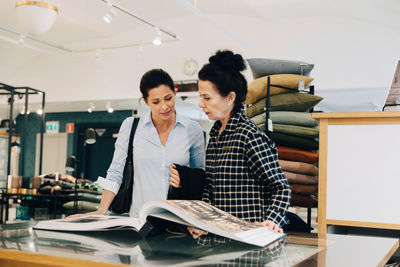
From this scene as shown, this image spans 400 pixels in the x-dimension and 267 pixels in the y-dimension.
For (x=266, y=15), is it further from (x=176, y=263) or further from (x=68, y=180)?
(x=176, y=263)

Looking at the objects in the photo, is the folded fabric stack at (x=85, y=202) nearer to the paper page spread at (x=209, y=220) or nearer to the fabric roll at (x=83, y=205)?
the fabric roll at (x=83, y=205)

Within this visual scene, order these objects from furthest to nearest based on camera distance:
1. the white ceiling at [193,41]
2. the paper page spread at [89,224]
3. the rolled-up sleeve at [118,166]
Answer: the white ceiling at [193,41]
the rolled-up sleeve at [118,166]
the paper page spread at [89,224]

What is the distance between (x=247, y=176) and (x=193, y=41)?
7.08 meters

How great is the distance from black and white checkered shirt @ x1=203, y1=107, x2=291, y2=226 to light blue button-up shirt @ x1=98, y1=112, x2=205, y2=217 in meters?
0.53

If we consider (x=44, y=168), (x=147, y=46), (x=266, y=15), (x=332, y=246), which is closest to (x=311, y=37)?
(x=266, y=15)

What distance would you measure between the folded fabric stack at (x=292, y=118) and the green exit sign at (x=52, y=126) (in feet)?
32.0

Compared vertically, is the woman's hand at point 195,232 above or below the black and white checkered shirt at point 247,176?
below

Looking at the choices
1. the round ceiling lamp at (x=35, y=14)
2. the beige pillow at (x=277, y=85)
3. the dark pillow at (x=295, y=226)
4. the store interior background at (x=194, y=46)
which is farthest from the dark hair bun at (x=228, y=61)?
the store interior background at (x=194, y=46)

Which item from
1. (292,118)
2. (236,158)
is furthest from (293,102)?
(236,158)

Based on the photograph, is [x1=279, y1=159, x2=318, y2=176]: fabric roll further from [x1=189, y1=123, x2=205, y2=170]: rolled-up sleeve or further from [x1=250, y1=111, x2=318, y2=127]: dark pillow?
[x1=189, y1=123, x2=205, y2=170]: rolled-up sleeve

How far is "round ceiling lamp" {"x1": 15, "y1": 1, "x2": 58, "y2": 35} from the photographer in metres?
4.92

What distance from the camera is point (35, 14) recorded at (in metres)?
4.93

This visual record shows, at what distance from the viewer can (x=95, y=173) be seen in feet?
36.6

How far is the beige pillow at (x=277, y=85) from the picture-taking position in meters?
2.63
